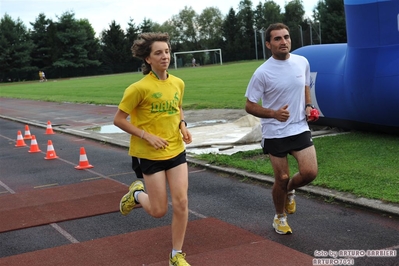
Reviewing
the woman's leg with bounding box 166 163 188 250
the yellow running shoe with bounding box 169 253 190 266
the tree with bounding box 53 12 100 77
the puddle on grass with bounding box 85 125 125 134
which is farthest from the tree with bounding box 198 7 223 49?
the yellow running shoe with bounding box 169 253 190 266

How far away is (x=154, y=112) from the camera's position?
530 centimetres

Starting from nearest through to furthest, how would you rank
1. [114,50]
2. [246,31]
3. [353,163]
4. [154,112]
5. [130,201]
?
1. [154,112]
2. [130,201]
3. [353,163]
4. [114,50]
5. [246,31]

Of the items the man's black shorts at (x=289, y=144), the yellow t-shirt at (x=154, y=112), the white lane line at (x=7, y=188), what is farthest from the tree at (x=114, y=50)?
the yellow t-shirt at (x=154, y=112)

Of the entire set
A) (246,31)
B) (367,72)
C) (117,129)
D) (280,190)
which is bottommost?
(117,129)

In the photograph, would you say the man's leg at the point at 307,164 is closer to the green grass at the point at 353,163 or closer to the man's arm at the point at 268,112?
the man's arm at the point at 268,112

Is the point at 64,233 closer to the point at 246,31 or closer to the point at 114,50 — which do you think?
the point at 114,50

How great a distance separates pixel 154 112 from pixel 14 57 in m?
86.0

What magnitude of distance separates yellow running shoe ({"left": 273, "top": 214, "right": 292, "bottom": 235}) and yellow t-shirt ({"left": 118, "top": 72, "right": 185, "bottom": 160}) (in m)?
1.47

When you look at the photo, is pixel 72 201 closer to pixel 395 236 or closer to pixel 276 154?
pixel 276 154

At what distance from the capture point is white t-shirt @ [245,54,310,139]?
590cm

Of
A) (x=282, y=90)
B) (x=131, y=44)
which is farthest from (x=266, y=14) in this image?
(x=282, y=90)

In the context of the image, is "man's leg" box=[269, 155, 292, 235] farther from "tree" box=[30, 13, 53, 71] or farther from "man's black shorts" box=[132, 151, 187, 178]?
"tree" box=[30, 13, 53, 71]

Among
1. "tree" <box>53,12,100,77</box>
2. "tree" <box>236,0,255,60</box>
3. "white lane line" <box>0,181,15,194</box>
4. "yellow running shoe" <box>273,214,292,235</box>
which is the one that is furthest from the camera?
"tree" <box>236,0,255,60</box>

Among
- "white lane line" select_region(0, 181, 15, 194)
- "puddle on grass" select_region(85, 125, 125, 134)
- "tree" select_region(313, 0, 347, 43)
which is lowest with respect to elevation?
"puddle on grass" select_region(85, 125, 125, 134)
